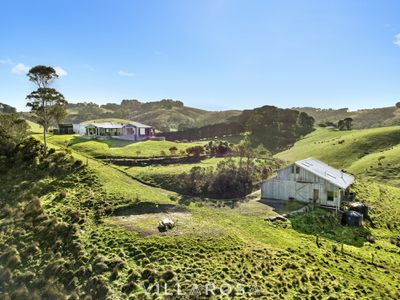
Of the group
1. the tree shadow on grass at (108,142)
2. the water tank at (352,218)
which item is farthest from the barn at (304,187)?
the tree shadow on grass at (108,142)

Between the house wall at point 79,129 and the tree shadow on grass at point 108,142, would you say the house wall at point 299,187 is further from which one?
the house wall at point 79,129

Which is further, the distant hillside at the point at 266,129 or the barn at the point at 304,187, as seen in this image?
the distant hillside at the point at 266,129

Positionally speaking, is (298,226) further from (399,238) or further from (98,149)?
(98,149)

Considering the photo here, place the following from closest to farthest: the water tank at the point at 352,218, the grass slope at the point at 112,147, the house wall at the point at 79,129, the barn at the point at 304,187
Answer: the water tank at the point at 352,218
the barn at the point at 304,187
the grass slope at the point at 112,147
the house wall at the point at 79,129

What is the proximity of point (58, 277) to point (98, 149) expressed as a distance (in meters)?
37.7

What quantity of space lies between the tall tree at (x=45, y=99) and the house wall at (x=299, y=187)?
33687mm

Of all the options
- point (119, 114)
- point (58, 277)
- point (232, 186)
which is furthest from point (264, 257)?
point (119, 114)

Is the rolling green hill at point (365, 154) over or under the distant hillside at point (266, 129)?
under

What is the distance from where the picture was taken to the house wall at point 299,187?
3672 centimetres

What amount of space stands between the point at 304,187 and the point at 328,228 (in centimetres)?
688

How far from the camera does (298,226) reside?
102 feet

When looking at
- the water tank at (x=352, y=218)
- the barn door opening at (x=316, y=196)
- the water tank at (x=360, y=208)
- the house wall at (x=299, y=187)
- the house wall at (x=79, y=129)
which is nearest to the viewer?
the water tank at (x=352, y=218)

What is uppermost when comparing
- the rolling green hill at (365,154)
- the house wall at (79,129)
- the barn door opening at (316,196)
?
the house wall at (79,129)

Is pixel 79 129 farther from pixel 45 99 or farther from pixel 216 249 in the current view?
pixel 216 249
